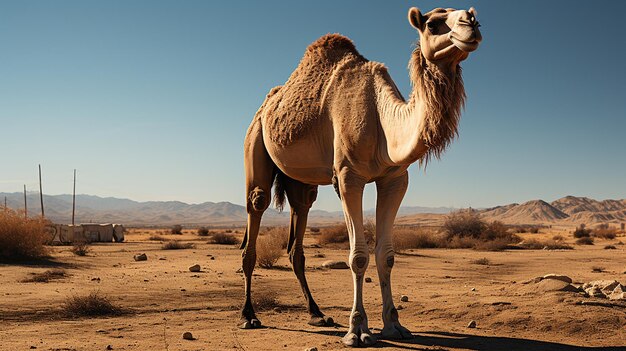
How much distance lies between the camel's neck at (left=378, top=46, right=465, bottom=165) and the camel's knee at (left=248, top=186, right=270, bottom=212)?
2.83 meters

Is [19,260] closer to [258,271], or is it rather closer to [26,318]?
[258,271]

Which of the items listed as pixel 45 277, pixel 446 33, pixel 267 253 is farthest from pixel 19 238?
pixel 446 33

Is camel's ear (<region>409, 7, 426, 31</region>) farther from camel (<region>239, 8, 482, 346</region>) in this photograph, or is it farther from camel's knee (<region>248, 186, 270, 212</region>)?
camel's knee (<region>248, 186, 270, 212</region>)

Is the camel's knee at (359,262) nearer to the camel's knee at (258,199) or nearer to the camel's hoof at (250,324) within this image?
the camel's hoof at (250,324)

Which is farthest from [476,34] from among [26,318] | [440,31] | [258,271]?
[258,271]

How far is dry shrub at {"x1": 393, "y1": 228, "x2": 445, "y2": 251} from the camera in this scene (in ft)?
85.6

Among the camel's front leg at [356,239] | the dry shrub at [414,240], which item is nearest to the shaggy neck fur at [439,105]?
the camel's front leg at [356,239]

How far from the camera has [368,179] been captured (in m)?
7.23

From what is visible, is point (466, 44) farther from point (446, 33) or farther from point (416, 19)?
point (416, 19)

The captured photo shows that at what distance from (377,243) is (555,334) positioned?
2.52 m

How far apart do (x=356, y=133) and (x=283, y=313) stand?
3.91 meters

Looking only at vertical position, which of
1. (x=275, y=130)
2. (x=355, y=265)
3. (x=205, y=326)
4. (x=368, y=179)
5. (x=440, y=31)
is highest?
(x=440, y=31)

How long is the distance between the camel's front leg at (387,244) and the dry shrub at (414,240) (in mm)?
18105

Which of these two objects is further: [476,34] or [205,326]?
[205,326]
